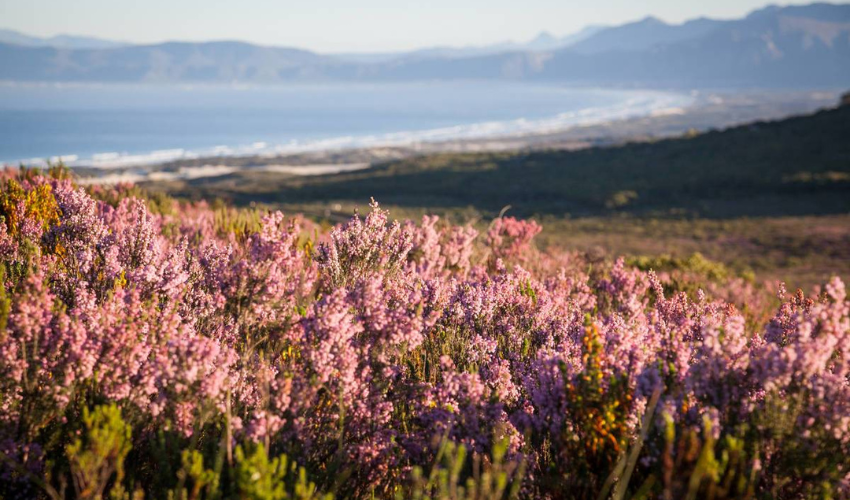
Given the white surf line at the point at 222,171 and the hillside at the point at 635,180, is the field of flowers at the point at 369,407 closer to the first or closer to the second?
the hillside at the point at 635,180

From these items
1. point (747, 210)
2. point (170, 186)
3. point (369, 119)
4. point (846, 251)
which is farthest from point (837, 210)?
point (369, 119)

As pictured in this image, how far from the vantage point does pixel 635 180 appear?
46.4 m

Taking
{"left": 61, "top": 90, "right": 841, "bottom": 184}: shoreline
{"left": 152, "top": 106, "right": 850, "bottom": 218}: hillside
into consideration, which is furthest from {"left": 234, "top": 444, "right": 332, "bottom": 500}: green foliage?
{"left": 152, "top": 106, "right": 850, "bottom": 218}: hillside

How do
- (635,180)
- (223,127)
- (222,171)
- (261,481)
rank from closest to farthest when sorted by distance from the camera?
1. (261,481)
2. (635,180)
3. (222,171)
4. (223,127)

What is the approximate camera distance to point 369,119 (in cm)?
16900

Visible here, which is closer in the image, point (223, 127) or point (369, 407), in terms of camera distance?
point (369, 407)

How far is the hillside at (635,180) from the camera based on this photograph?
128ft

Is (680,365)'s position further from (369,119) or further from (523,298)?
(369,119)

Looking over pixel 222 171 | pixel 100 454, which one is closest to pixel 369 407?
pixel 100 454

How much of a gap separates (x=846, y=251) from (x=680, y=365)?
28241 mm

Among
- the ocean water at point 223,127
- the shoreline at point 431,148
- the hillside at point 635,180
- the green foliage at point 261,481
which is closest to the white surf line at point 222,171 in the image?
the shoreline at point 431,148

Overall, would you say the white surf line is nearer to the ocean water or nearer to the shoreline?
the shoreline

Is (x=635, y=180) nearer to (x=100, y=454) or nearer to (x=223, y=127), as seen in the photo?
(x=100, y=454)

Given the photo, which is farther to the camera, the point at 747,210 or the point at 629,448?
the point at 747,210
